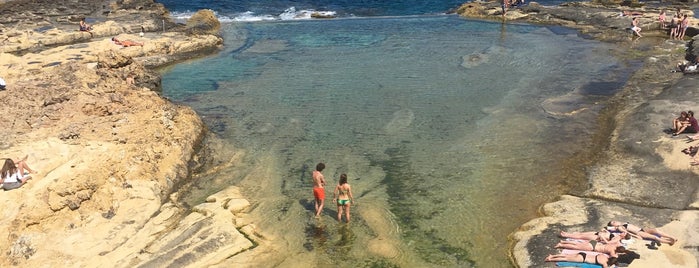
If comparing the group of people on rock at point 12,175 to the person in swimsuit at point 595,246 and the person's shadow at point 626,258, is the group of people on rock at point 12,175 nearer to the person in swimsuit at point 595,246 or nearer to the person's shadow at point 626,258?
the person in swimsuit at point 595,246

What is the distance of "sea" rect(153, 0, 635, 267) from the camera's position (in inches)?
520

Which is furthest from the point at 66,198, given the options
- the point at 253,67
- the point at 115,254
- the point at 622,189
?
the point at 253,67

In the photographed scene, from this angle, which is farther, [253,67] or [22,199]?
[253,67]

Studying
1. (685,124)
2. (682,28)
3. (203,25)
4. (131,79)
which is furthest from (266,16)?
(685,124)

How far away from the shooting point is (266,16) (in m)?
49.6

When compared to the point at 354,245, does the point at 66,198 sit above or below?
above

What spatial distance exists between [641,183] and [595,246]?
4.49m

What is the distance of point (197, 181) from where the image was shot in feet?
53.0

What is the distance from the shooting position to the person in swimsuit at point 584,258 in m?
11.0

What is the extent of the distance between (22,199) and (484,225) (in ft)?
39.6

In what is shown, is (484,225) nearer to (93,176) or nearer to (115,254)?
(115,254)

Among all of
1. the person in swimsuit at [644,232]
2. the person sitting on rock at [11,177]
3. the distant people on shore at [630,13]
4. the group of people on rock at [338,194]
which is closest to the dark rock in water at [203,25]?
the person sitting on rock at [11,177]

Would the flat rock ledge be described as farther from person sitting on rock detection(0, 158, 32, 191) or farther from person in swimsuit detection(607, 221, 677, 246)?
person in swimsuit detection(607, 221, 677, 246)

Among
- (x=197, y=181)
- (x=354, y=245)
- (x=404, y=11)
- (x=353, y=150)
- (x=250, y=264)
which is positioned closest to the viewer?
(x=250, y=264)
